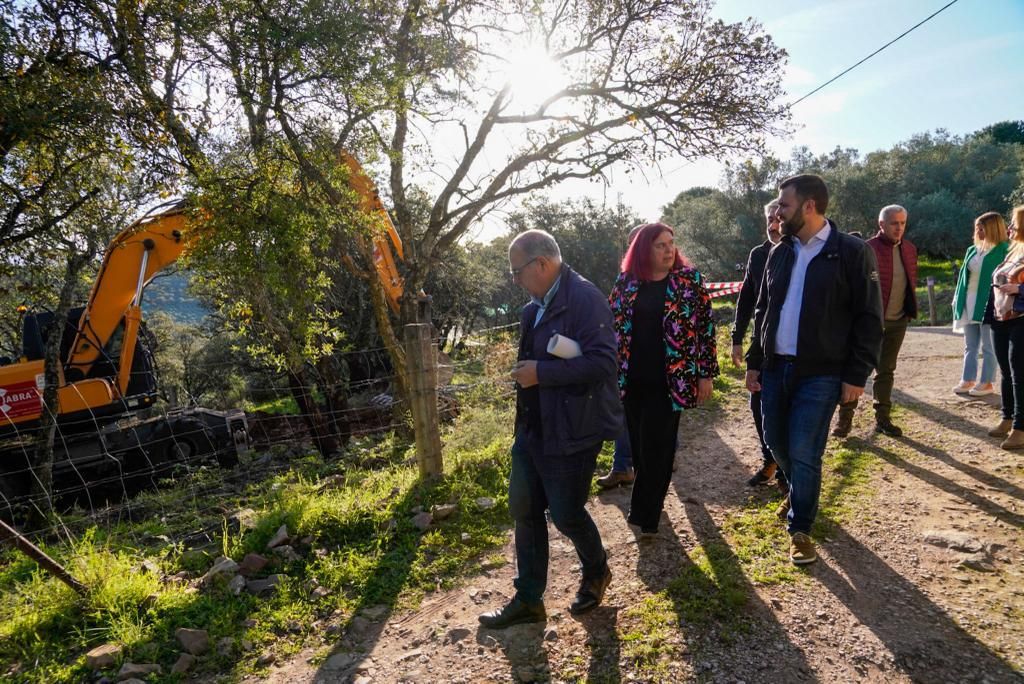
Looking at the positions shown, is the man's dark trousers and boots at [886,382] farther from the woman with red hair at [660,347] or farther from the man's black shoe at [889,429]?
the woman with red hair at [660,347]

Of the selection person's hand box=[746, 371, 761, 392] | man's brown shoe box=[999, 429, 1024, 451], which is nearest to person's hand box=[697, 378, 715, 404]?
person's hand box=[746, 371, 761, 392]

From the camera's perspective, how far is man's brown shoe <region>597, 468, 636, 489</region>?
4.41 meters

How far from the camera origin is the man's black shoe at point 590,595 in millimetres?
2830

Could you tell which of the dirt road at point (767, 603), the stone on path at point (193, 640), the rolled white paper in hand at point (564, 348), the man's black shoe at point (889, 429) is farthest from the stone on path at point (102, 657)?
the man's black shoe at point (889, 429)

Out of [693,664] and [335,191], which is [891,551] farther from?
[335,191]

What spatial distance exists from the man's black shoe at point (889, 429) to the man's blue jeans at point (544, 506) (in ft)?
11.5

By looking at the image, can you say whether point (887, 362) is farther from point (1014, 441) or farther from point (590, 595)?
point (590, 595)

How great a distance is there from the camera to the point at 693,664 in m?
2.41

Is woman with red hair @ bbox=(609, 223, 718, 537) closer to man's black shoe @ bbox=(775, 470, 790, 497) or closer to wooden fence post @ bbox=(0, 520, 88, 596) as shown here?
man's black shoe @ bbox=(775, 470, 790, 497)

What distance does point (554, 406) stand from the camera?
2479 millimetres

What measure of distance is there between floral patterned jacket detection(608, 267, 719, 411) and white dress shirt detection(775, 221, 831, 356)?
407mm

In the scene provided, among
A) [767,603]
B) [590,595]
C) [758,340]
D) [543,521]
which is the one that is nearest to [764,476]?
[758,340]

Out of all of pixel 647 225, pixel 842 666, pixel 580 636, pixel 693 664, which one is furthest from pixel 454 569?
pixel 647 225

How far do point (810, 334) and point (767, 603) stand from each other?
137cm
